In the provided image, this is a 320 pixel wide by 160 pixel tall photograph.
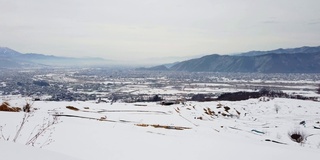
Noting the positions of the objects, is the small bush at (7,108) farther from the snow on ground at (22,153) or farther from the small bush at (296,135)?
the small bush at (296,135)

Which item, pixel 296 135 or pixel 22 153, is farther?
pixel 296 135

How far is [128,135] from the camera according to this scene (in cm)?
716

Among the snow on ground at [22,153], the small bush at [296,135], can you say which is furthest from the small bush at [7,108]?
the small bush at [296,135]

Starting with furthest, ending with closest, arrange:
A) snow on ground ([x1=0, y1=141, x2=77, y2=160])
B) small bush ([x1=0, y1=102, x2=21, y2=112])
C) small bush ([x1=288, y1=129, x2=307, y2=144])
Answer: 1. small bush ([x1=288, y1=129, x2=307, y2=144])
2. small bush ([x1=0, y1=102, x2=21, y2=112])
3. snow on ground ([x1=0, y1=141, x2=77, y2=160])

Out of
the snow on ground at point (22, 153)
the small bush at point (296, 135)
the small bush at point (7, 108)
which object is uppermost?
the snow on ground at point (22, 153)

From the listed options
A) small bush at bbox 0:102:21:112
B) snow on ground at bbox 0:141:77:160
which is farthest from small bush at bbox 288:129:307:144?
snow on ground at bbox 0:141:77:160

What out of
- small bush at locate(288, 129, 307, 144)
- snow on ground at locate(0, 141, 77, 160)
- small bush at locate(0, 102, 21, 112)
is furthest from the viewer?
small bush at locate(288, 129, 307, 144)

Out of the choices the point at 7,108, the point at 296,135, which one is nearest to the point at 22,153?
the point at 7,108

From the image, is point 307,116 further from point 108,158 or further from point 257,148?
point 108,158

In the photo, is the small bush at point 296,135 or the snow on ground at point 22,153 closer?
the snow on ground at point 22,153

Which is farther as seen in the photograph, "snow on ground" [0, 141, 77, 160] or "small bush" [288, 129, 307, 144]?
"small bush" [288, 129, 307, 144]

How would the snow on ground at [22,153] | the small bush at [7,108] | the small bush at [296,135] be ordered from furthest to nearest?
the small bush at [296,135]
the small bush at [7,108]
the snow on ground at [22,153]

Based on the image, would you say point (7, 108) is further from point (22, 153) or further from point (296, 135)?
point (296, 135)

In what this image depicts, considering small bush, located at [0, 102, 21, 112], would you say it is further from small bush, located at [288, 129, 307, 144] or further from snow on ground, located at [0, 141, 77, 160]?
small bush, located at [288, 129, 307, 144]
